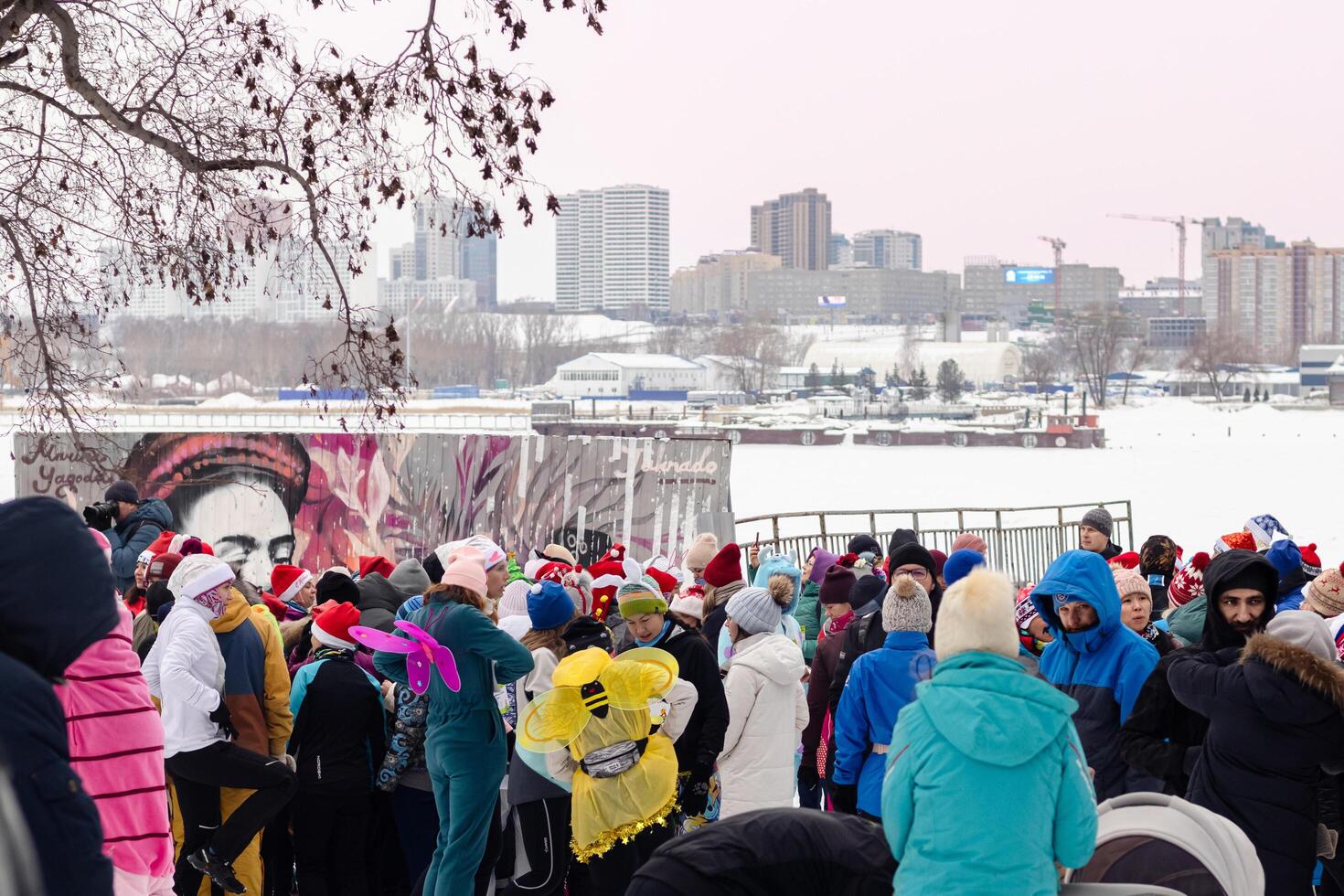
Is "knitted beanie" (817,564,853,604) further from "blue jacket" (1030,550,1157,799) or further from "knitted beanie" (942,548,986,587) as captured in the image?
"blue jacket" (1030,550,1157,799)

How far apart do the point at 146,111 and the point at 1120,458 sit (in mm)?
42807

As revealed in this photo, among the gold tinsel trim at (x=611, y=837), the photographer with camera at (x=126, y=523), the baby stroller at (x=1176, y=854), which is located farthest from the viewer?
the photographer with camera at (x=126, y=523)

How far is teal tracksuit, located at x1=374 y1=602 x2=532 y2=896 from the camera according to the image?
209 inches

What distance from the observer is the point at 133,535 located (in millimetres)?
9094

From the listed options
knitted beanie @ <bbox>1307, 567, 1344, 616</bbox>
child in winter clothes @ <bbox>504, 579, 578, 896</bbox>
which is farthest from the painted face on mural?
knitted beanie @ <bbox>1307, 567, 1344, 616</bbox>

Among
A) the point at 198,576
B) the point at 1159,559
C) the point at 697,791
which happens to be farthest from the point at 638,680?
the point at 1159,559

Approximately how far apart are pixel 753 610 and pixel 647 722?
2.95 feet

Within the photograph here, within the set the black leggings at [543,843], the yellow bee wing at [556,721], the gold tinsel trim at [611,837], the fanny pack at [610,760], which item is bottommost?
the black leggings at [543,843]

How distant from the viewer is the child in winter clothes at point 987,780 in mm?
3039

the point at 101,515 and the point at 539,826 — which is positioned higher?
the point at 101,515

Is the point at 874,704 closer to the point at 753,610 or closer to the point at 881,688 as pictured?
the point at 881,688

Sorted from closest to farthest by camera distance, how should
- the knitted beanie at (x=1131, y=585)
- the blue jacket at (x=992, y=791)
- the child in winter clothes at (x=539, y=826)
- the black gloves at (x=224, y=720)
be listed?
the blue jacket at (x=992, y=791), the child in winter clothes at (x=539, y=826), the black gloves at (x=224, y=720), the knitted beanie at (x=1131, y=585)

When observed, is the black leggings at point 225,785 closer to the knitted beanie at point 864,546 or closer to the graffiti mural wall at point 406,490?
the knitted beanie at point 864,546

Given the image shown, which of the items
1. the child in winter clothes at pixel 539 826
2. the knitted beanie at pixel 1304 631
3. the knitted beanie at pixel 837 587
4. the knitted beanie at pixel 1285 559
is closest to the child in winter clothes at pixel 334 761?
the child in winter clothes at pixel 539 826
